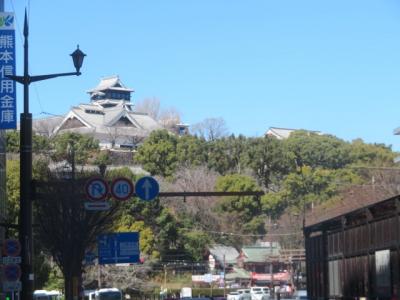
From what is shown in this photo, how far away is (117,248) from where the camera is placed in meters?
46.7

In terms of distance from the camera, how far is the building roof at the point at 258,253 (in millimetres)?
91125

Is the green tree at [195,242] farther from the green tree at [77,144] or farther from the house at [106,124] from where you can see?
the house at [106,124]

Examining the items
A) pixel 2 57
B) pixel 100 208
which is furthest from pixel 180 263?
pixel 100 208

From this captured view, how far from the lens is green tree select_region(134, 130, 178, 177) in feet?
300

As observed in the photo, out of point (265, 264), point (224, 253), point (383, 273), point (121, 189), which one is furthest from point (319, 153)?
point (383, 273)

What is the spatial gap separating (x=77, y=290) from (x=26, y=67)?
70.2 ft

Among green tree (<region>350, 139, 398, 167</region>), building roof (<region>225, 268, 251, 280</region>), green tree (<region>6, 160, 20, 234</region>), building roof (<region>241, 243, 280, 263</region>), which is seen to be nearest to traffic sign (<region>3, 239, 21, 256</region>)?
green tree (<region>6, 160, 20, 234</region>)

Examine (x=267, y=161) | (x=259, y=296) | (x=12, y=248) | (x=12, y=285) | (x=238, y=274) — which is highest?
(x=267, y=161)

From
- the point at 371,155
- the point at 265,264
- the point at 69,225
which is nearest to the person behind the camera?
the point at 69,225

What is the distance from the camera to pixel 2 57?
34406 millimetres

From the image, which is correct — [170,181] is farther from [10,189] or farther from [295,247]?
[10,189]

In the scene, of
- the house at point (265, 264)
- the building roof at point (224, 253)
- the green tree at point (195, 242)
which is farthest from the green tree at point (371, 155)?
the green tree at point (195, 242)

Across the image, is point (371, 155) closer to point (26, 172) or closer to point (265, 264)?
point (265, 264)

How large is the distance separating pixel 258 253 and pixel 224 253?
11.8 feet
